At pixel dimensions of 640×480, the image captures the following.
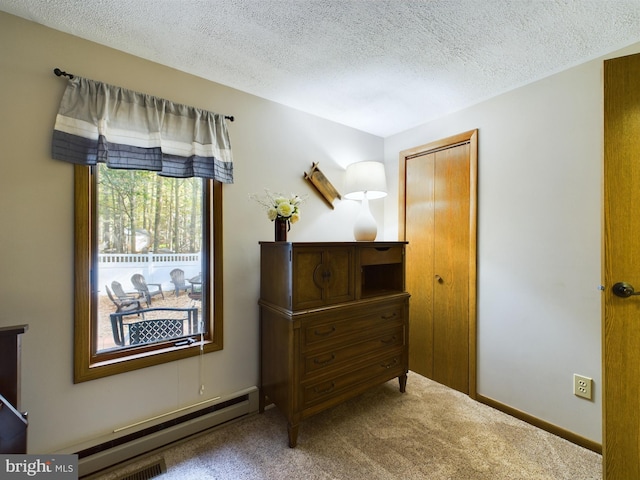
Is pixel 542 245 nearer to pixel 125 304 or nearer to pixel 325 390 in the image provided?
pixel 325 390

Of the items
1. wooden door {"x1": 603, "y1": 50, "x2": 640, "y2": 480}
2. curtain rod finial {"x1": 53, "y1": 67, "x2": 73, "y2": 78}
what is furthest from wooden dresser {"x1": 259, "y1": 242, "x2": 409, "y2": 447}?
curtain rod finial {"x1": 53, "y1": 67, "x2": 73, "y2": 78}

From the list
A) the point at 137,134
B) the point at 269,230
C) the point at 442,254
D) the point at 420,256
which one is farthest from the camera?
the point at 420,256

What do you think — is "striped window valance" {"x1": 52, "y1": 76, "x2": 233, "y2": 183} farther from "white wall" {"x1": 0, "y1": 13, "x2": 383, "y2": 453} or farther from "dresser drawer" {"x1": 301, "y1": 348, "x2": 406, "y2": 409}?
"dresser drawer" {"x1": 301, "y1": 348, "x2": 406, "y2": 409}

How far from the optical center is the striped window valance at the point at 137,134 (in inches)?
59.4

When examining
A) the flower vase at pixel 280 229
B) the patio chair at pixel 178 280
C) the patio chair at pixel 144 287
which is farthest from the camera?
the flower vase at pixel 280 229

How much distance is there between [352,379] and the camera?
79.2 inches

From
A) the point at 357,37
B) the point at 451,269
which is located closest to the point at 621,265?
the point at 451,269

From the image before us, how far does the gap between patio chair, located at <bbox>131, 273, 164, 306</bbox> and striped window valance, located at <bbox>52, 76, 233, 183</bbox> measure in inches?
26.8

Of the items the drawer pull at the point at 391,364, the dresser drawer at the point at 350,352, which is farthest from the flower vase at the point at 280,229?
the drawer pull at the point at 391,364

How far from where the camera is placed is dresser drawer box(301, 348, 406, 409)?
1.82 metres

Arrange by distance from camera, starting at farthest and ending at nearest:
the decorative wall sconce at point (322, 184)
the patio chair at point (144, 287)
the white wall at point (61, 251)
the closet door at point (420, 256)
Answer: the closet door at point (420, 256) → the decorative wall sconce at point (322, 184) → the patio chair at point (144, 287) → the white wall at point (61, 251)

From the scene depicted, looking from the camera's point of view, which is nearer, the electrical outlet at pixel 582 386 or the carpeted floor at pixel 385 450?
the carpeted floor at pixel 385 450

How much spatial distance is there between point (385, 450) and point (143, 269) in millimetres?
1887

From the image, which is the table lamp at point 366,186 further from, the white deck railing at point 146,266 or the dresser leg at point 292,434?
the dresser leg at point 292,434
